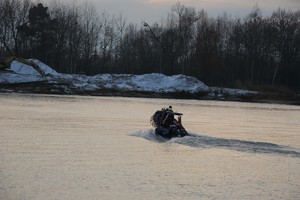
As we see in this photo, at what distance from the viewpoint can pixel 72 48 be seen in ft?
316

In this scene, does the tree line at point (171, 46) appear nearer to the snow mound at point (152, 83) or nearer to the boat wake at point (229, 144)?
the snow mound at point (152, 83)

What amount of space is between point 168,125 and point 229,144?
466 cm

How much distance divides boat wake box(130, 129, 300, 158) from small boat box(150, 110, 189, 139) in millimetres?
366

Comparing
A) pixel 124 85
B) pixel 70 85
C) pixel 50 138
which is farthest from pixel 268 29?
pixel 50 138

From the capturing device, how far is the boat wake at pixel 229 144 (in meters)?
24.1

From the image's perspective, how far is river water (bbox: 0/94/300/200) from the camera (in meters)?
15.4

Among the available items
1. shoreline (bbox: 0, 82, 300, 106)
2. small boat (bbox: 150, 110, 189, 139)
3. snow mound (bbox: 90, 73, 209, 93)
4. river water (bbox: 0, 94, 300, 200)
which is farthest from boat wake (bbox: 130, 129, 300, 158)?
snow mound (bbox: 90, 73, 209, 93)

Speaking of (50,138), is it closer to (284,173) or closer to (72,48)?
(284,173)

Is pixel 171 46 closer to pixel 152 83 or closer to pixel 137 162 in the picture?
pixel 152 83

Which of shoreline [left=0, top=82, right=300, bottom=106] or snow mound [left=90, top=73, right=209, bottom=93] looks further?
snow mound [left=90, top=73, right=209, bottom=93]

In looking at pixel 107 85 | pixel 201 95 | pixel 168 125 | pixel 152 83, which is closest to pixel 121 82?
pixel 107 85

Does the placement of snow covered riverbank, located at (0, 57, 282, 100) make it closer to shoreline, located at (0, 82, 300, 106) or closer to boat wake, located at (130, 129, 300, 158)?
shoreline, located at (0, 82, 300, 106)

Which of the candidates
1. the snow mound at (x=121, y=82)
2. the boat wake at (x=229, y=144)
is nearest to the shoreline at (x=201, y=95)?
the snow mound at (x=121, y=82)

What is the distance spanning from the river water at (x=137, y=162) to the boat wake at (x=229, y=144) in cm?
5
